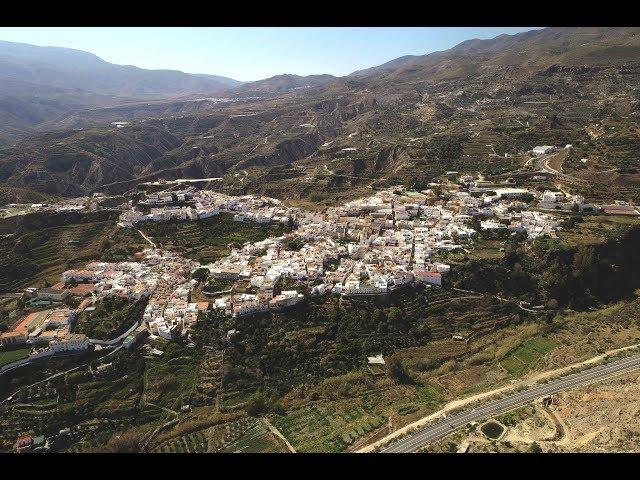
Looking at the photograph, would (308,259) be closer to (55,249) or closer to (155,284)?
(155,284)

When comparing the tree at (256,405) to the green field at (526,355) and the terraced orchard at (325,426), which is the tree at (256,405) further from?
the green field at (526,355)

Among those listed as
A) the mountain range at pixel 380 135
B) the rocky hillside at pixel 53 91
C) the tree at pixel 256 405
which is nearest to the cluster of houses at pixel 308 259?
the tree at pixel 256 405

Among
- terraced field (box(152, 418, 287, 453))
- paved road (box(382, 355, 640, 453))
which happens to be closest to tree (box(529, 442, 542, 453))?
paved road (box(382, 355, 640, 453))

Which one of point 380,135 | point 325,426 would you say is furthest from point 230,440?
point 380,135

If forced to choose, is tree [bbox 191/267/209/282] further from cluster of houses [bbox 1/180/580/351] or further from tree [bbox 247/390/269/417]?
tree [bbox 247/390/269/417]

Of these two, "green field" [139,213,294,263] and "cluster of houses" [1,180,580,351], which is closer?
"cluster of houses" [1,180,580,351]
